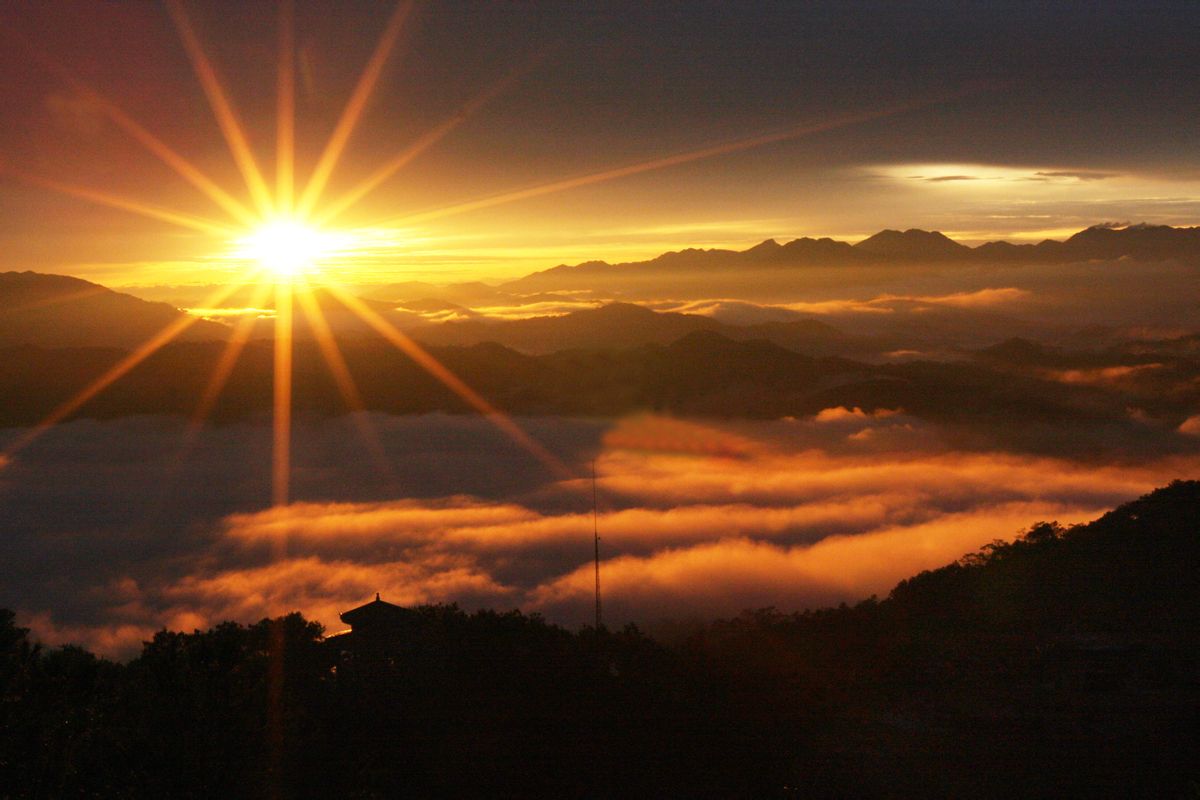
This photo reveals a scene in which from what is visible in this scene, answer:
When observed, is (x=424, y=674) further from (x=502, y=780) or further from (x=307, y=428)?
(x=307, y=428)

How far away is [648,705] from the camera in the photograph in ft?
77.4

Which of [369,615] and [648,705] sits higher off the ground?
[369,615]

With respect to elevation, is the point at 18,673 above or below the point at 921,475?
below

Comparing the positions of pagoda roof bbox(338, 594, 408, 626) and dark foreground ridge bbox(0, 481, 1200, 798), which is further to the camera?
pagoda roof bbox(338, 594, 408, 626)

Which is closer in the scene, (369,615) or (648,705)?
(648,705)

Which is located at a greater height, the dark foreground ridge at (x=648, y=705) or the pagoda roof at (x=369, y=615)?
the pagoda roof at (x=369, y=615)

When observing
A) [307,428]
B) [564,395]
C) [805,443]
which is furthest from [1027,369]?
[307,428]

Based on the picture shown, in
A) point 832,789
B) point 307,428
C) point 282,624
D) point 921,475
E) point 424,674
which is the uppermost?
point 307,428

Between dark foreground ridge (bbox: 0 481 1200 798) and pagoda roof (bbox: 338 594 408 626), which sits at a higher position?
pagoda roof (bbox: 338 594 408 626)

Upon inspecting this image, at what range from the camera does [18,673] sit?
1753cm

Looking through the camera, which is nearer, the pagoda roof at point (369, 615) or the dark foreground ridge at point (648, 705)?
the dark foreground ridge at point (648, 705)

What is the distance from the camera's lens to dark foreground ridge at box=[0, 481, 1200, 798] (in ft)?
57.0

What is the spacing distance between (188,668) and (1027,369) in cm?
20225

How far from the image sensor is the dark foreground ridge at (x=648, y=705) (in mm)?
17359
